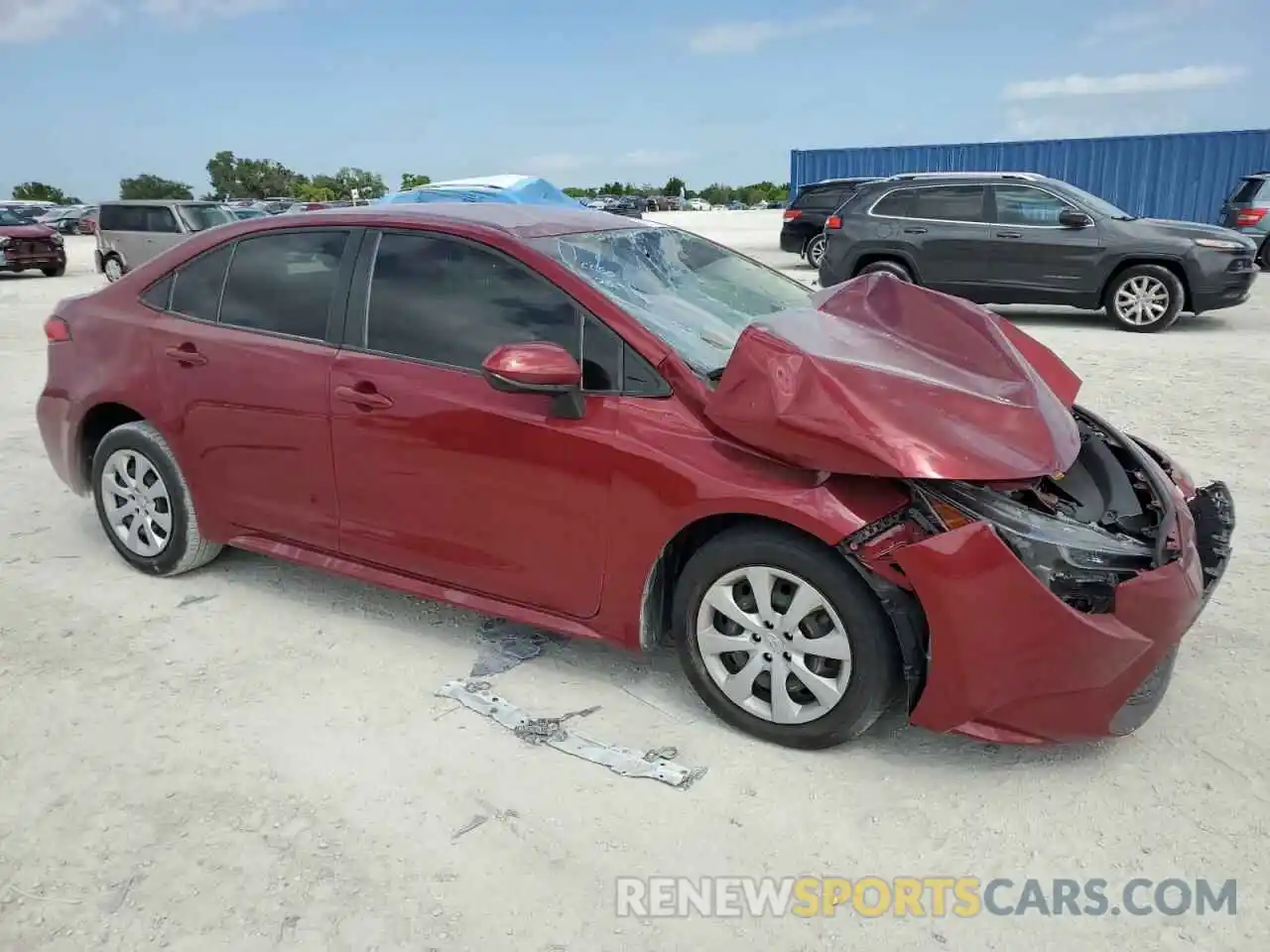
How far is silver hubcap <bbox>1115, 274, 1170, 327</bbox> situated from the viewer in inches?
422

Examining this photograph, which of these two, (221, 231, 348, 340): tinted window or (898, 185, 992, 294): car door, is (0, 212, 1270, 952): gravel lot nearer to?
(221, 231, 348, 340): tinted window

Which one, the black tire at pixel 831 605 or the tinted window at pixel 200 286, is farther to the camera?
the tinted window at pixel 200 286

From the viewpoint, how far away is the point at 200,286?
4059mm

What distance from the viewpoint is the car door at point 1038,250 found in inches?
427

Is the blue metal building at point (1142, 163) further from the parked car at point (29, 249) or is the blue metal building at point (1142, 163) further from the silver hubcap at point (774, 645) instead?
the silver hubcap at point (774, 645)

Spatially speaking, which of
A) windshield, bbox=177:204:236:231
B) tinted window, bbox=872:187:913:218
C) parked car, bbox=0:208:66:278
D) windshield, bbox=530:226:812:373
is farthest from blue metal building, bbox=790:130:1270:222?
windshield, bbox=530:226:812:373

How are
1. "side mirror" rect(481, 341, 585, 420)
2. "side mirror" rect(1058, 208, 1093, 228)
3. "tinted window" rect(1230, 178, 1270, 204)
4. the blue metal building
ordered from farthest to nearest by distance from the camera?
1. the blue metal building
2. "tinted window" rect(1230, 178, 1270, 204)
3. "side mirror" rect(1058, 208, 1093, 228)
4. "side mirror" rect(481, 341, 585, 420)

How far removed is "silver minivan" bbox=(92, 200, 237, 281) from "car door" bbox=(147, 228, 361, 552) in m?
15.3

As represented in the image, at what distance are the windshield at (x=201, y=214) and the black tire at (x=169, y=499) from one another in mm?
15432

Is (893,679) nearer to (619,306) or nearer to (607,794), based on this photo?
(607,794)

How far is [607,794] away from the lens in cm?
285

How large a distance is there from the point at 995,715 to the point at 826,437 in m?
0.89

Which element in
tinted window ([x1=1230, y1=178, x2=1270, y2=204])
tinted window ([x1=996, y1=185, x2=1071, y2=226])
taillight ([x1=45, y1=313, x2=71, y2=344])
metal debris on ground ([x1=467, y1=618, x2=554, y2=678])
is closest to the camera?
metal debris on ground ([x1=467, y1=618, x2=554, y2=678])

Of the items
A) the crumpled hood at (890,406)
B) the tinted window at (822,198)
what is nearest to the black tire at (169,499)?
the crumpled hood at (890,406)
